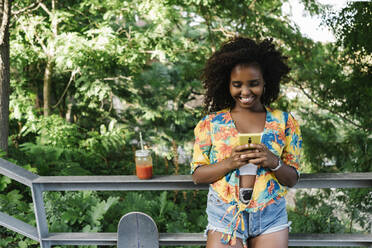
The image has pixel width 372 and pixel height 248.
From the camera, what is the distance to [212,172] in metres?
1.74

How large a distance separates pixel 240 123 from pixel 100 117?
5.93m

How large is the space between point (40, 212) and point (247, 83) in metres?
1.59

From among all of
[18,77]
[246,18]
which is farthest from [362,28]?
[18,77]

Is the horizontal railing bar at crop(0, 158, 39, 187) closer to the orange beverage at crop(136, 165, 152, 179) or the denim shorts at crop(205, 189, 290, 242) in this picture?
the orange beverage at crop(136, 165, 152, 179)

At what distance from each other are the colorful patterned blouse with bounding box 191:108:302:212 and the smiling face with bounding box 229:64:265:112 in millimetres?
144

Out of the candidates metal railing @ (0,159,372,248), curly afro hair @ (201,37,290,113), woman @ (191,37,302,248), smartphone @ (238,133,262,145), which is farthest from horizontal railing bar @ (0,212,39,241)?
smartphone @ (238,133,262,145)

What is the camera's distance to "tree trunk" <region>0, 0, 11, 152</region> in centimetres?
378

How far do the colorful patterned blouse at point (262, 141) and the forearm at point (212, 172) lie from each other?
0.11 feet

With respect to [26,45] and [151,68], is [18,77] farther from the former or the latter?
[151,68]

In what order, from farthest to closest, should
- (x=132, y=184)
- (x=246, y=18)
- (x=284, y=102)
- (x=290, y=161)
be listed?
(x=284, y=102) < (x=246, y=18) < (x=132, y=184) < (x=290, y=161)

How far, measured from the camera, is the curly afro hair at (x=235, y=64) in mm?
1780

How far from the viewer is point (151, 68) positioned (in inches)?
322

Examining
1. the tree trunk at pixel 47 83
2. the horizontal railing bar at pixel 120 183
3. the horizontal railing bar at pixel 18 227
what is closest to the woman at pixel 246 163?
the horizontal railing bar at pixel 120 183

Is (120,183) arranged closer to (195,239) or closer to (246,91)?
(195,239)
